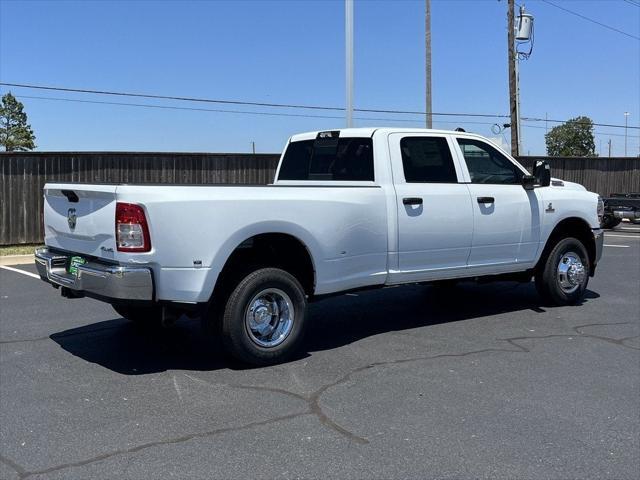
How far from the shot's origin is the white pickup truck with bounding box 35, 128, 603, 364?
16.2ft

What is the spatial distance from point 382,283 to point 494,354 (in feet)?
4.00

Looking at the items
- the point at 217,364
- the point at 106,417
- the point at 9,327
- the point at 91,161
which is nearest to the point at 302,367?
the point at 217,364

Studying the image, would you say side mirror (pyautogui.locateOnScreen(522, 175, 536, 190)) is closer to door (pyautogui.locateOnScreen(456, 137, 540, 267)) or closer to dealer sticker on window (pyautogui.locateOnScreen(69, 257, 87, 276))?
door (pyautogui.locateOnScreen(456, 137, 540, 267))

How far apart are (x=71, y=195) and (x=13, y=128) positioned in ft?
212

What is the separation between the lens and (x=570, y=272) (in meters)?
7.95

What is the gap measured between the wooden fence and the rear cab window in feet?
22.3

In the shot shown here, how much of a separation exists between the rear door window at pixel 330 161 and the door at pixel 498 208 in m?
1.13

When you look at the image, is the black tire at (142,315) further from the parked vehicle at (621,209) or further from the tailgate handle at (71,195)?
the parked vehicle at (621,209)

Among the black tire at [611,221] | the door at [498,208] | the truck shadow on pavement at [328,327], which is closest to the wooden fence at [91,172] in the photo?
the truck shadow on pavement at [328,327]

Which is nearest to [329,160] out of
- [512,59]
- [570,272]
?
[570,272]

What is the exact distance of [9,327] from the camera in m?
6.95

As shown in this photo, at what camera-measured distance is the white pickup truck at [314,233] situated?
4.95 meters

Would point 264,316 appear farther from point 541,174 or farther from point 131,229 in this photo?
point 541,174

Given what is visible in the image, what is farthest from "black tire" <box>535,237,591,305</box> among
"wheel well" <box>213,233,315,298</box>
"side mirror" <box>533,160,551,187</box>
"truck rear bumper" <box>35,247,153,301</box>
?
"truck rear bumper" <box>35,247,153,301</box>
